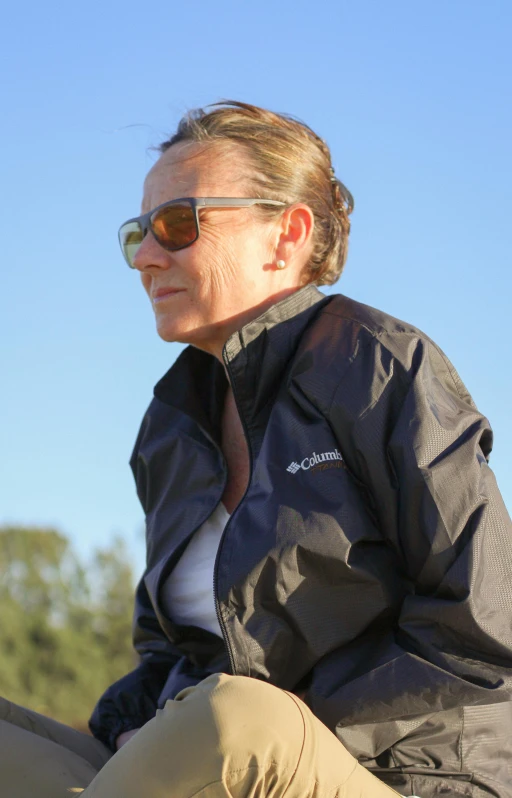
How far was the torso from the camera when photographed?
3.09 metres

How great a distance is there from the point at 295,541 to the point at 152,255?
1.28 metres

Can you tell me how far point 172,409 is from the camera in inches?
142

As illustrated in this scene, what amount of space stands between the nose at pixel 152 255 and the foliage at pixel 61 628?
1238 cm

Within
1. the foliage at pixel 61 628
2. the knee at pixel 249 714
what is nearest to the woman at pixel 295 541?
the knee at pixel 249 714

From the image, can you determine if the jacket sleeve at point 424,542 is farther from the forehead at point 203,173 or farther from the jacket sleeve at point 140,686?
the jacket sleeve at point 140,686

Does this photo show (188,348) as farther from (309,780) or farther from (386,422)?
(309,780)

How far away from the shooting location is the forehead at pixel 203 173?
325 centimetres

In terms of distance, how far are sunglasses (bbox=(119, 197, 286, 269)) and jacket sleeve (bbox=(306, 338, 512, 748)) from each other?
85 cm

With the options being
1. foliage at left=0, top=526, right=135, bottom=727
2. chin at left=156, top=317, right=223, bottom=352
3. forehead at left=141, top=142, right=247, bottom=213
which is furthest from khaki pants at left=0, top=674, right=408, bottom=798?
foliage at left=0, top=526, right=135, bottom=727

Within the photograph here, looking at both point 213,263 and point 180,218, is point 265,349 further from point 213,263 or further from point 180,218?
point 180,218

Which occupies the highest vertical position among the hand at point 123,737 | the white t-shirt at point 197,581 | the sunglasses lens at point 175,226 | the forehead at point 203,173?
the forehead at point 203,173

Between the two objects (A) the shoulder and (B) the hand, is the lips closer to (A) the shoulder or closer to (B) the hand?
(A) the shoulder

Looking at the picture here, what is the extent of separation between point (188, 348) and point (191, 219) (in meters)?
0.61

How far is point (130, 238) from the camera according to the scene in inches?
135
